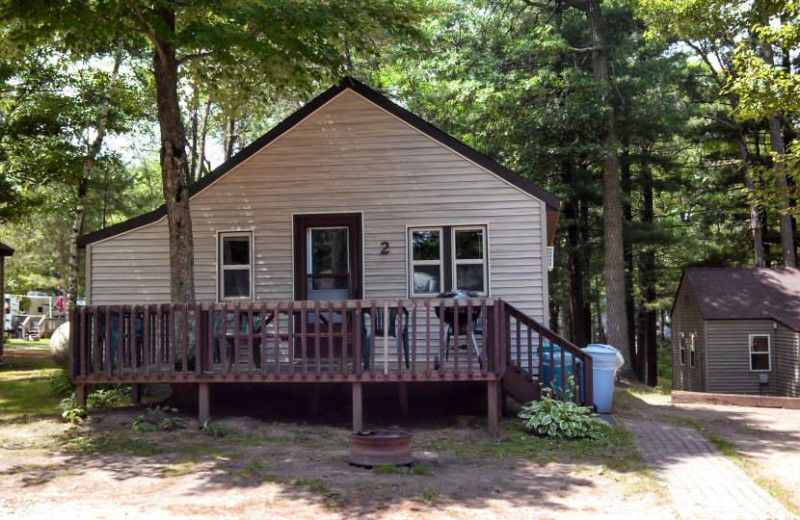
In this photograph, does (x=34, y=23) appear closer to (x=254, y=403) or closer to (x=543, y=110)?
(x=254, y=403)

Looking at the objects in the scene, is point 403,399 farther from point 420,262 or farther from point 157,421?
point 157,421

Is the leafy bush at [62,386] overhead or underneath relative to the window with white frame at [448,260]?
underneath

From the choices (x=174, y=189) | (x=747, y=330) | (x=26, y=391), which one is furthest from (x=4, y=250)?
(x=747, y=330)

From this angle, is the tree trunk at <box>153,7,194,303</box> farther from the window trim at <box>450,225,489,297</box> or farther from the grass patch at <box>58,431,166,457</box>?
the window trim at <box>450,225,489,297</box>

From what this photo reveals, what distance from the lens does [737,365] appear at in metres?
23.6

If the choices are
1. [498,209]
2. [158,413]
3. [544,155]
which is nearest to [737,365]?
[544,155]

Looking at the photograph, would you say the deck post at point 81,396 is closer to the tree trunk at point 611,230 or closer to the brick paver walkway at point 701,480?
the brick paver walkway at point 701,480

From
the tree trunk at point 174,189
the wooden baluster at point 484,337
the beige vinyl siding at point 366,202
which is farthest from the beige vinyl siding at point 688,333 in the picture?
the tree trunk at point 174,189

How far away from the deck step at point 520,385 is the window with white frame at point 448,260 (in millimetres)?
2231

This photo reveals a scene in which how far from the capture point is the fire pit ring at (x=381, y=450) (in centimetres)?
813

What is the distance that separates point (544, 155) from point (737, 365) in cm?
886

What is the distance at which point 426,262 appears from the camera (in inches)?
529

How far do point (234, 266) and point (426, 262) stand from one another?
3.51 metres

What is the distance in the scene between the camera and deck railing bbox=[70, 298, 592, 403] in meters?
10.4
